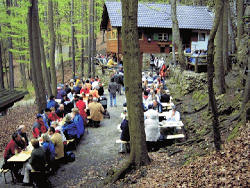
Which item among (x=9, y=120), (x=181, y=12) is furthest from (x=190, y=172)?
(x=181, y=12)

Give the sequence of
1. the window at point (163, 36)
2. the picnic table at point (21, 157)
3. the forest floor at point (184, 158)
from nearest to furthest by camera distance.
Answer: the forest floor at point (184, 158) → the picnic table at point (21, 157) → the window at point (163, 36)

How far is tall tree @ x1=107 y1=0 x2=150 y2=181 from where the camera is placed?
6656 millimetres

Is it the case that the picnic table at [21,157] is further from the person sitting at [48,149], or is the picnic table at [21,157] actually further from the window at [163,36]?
the window at [163,36]

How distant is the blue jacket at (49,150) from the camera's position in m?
8.02

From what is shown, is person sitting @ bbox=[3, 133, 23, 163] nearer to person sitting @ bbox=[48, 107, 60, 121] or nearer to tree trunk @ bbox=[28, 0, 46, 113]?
person sitting @ bbox=[48, 107, 60, 121]

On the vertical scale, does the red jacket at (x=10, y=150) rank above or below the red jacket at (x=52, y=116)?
below

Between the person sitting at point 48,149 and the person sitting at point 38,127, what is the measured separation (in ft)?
5.51

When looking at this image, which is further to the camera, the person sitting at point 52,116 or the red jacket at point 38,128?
the person sitting at point 52,116

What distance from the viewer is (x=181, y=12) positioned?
30.5 m

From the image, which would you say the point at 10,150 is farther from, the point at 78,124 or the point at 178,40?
the point at 178,40

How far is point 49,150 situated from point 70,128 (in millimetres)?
2178

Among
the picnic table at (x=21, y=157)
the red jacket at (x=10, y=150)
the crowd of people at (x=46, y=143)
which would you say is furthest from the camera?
the red jacket at (x=10, y=150)

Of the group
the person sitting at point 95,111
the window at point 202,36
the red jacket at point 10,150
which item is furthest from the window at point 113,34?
the red jacket at point 10,150

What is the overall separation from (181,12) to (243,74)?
21.9 metres
